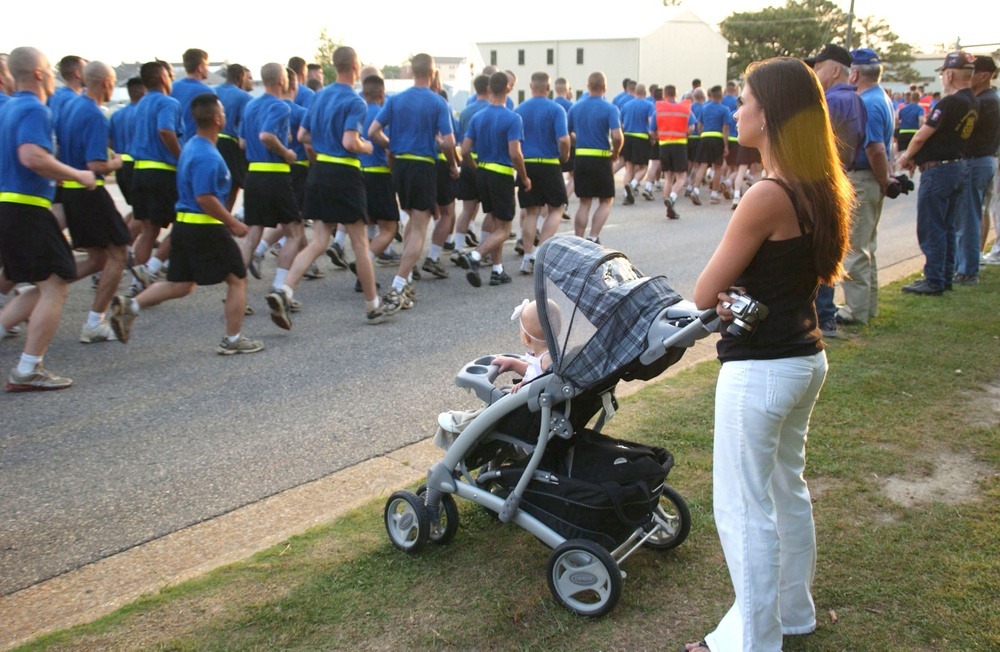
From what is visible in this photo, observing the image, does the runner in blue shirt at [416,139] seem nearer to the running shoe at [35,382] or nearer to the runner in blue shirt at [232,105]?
the runner in blue shirt at [232,105]

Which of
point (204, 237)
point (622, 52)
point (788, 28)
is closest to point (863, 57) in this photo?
point (204, 237)

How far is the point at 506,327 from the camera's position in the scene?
24.3 feet

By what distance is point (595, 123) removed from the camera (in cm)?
1090

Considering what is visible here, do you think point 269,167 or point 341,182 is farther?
point 269,167

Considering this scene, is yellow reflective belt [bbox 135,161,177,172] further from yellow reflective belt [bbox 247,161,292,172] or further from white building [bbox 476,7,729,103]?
white building [bbox 476,7,729,103]

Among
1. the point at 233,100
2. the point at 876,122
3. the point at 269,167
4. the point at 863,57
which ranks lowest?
the point at 269,167

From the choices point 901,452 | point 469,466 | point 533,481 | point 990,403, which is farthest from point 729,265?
point 990,403

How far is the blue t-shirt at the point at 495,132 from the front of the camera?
891cm

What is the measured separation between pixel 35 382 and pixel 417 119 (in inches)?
169

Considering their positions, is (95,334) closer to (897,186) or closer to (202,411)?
(202,411)

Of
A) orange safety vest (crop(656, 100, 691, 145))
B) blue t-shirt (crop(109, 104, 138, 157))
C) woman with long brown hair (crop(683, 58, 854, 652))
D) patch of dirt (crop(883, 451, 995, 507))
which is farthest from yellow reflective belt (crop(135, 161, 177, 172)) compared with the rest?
orange safety vest (crop(656, 100, 691, 145))

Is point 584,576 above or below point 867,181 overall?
below

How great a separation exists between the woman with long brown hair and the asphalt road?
2.47 meters

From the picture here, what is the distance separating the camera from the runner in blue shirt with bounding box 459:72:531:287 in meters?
8.94
